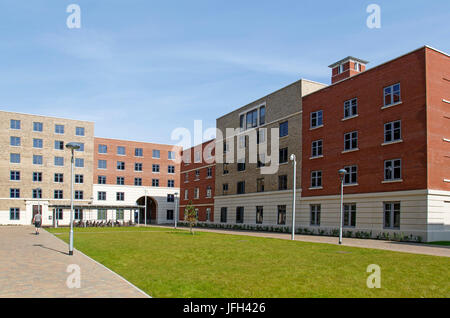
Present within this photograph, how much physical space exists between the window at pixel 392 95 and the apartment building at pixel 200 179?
3202cm

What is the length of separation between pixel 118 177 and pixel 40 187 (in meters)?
13.9

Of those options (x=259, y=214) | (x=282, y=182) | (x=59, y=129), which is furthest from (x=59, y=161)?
(x=282, y=182)

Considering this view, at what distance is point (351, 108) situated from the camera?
1352 inches

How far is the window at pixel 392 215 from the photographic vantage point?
29.0 meters

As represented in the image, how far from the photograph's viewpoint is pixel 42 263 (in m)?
13.6

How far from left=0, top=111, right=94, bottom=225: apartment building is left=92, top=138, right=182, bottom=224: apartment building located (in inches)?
116

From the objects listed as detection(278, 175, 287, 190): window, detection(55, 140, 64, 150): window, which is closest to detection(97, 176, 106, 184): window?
detection(55, 140, 64, 150): window

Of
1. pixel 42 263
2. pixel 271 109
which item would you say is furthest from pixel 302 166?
pixel 42 263

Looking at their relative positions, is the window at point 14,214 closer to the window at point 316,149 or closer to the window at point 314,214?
the window at point 314,214

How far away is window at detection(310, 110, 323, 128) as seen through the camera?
37750 mm

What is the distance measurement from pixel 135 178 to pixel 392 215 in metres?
53.2

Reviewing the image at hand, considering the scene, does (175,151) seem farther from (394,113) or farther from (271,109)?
(394,113)

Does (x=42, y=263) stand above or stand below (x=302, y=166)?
below

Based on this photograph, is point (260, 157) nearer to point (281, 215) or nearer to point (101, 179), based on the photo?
point (281, 215)
